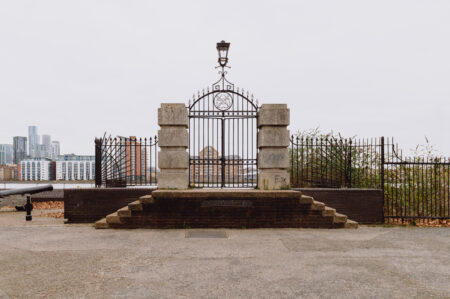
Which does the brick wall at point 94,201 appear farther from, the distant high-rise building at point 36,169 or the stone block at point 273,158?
the distant high-rise building at point 36,169

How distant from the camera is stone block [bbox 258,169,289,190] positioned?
9.46 meters

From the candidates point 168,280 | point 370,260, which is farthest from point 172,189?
point 370,260

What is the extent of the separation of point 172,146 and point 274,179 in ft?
10.2

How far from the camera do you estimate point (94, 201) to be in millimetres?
9758

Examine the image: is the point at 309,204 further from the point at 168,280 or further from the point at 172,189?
the point at 168,280

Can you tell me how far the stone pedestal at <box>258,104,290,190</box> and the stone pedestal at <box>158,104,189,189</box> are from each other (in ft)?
7.42

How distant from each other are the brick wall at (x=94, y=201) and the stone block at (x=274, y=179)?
3.39m

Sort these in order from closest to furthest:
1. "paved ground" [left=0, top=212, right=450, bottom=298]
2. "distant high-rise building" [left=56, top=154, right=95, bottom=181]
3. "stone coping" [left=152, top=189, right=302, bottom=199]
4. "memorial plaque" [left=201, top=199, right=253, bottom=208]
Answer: "paved ground" [left=0, top=212, right=450, bottom=298], "stone coping" [left=152, top=189, right=302, bottom=199], "memorial plaque" [left=201, top=199, right=253, bottom=208], "distant high-rise building" [left=56, top=154, right=95, bottom=181]

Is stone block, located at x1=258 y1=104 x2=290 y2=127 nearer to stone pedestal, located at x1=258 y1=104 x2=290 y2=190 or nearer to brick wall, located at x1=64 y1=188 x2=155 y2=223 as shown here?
stone pedestal, located at x1=258 y1=104 x2=290 y2=190

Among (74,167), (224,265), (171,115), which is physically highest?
(171,115)

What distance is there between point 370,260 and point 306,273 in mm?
1454

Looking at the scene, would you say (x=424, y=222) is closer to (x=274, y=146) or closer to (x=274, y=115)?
(x=274, y=146)

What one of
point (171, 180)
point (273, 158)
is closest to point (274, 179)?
point (273, 158)

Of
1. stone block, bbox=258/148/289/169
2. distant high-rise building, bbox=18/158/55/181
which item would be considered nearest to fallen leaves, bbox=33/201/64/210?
stone block, bbox=258/148/289/169
